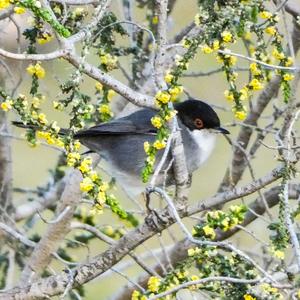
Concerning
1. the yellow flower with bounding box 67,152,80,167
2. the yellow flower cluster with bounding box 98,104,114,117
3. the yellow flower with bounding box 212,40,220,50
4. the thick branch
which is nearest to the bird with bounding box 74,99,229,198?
the yellow flower cluster with bounding box 98,104,114,117

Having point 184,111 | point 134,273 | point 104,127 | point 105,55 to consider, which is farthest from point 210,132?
point 134,273

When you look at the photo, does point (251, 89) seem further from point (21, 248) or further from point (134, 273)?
point (134, 273)

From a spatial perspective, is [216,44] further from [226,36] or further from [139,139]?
[139,139]

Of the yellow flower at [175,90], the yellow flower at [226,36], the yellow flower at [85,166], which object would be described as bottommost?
the yellow flower at [85,166]

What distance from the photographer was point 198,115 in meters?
4.88

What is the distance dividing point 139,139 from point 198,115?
348 millimetres

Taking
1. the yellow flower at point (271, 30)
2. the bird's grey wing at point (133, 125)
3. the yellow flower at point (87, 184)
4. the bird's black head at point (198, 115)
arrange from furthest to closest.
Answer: the bird's black head at point (198, 115) < the bird's grey wing at point (133, 125) < the yellow flower at point (271, 30) < the yellow flower at point (87, 184)

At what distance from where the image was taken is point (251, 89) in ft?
11.3

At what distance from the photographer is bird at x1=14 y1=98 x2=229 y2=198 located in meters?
4.73

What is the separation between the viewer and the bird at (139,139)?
4.73 meters

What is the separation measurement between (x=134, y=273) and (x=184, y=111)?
3.35m

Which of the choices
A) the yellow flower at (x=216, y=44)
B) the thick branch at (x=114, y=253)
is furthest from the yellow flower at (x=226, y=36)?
the thick branch at (x=114, y=253)

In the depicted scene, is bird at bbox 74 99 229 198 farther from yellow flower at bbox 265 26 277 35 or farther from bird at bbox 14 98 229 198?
yellow flower at bbox 265 26 277 35

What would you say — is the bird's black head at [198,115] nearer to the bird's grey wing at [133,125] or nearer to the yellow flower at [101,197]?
the bird's grey wing at [133,125]
